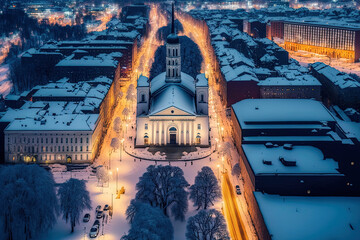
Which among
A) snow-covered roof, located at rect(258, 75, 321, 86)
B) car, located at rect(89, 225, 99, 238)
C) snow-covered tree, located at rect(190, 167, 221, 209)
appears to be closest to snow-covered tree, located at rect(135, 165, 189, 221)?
snow-covered tree, located at rect(190, 167, 221, 209)

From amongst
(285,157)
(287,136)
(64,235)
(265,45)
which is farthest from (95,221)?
(265,45)

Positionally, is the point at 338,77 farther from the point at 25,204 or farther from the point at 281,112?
the point at 25,204

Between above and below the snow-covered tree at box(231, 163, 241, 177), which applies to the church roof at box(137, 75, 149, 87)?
above

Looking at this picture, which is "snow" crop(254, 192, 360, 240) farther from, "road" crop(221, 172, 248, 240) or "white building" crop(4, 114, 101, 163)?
"white building" crop(4, 114, 101, 163)

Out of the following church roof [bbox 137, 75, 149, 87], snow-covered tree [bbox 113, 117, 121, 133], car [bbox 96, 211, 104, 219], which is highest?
church roof [bbox 137, 75, 149, 87]

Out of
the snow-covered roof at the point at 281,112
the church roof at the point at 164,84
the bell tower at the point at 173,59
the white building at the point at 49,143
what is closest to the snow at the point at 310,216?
the snow-covered roof at the point at 281,112

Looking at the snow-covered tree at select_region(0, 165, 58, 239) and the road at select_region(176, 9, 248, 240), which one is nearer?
the snow-covered tree at select_region(0, 165, 58, 239)
